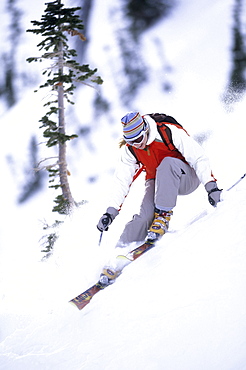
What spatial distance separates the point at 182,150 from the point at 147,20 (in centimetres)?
4782

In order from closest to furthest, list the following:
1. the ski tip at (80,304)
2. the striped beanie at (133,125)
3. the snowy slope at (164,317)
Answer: the snowy slope at (164,317)
the ski tip at (80,304)
the striped beanie at (133,125)

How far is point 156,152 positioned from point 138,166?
362 mm

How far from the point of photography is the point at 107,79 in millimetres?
42406

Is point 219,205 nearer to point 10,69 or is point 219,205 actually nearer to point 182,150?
point 182,150

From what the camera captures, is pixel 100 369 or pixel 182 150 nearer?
pixel 100 369

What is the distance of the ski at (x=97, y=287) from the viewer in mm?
3133

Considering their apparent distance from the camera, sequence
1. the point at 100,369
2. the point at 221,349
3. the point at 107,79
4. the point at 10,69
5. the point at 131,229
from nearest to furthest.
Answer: the point at 221,349 → the point at 100,369 → the point at 131,229 → the point at 107,79 → the point at 10,69

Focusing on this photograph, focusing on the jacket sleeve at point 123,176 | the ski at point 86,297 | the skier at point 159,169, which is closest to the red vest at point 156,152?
the skier at point 159,169

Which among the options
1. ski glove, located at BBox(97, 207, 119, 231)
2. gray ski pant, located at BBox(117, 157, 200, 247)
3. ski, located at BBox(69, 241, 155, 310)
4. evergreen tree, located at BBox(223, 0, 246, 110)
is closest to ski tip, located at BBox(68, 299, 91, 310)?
ski, located at BBox(69, 241, 155, 310)

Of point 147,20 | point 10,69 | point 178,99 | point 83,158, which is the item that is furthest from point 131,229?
point 10,69

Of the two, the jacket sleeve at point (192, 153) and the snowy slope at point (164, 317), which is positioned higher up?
the jacket sleeve at point (192, 153)

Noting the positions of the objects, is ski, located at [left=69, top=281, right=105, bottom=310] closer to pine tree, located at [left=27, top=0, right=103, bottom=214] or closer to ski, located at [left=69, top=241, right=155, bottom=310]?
ski, located at [left=69, top=241, right=155, bottom=310]

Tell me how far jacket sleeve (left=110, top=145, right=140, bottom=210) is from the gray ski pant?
28 cm

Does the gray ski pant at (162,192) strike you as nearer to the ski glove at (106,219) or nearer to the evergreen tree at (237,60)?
the ski glove at (106,219)
